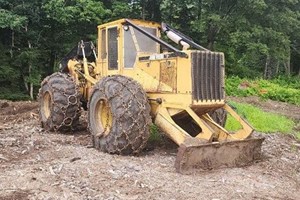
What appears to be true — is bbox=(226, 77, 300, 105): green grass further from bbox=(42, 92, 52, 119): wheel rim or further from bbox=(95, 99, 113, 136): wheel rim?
bbox=(95, 99, 113, 136): wheel rim

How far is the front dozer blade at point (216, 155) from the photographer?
20.9 feet

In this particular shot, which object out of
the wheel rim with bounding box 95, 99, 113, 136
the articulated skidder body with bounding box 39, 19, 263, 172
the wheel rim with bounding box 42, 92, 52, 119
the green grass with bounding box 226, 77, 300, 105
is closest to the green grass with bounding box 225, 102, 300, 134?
the articulated skidder body with bounding box 39, 19, 263, 172

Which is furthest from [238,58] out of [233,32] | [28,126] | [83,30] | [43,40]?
[28,126]

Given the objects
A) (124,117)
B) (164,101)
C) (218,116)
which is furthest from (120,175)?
(218,116)

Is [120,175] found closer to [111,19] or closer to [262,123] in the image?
[262,123]

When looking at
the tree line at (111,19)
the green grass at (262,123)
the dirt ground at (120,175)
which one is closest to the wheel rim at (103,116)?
the dirt ground at (120,175)

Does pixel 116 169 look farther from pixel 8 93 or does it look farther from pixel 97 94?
pixel 8 93

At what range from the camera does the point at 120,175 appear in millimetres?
6047

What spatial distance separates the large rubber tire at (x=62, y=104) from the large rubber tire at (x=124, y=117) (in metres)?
1.63

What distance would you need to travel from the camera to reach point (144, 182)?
580cm

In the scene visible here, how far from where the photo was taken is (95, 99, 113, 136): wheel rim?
25.4ft

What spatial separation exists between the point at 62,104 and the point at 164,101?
102 inches

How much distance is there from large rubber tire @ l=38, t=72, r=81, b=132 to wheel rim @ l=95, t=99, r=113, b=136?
1.29 m

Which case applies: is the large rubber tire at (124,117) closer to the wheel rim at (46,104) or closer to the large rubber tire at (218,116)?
the large rubber tire at (218,116)
